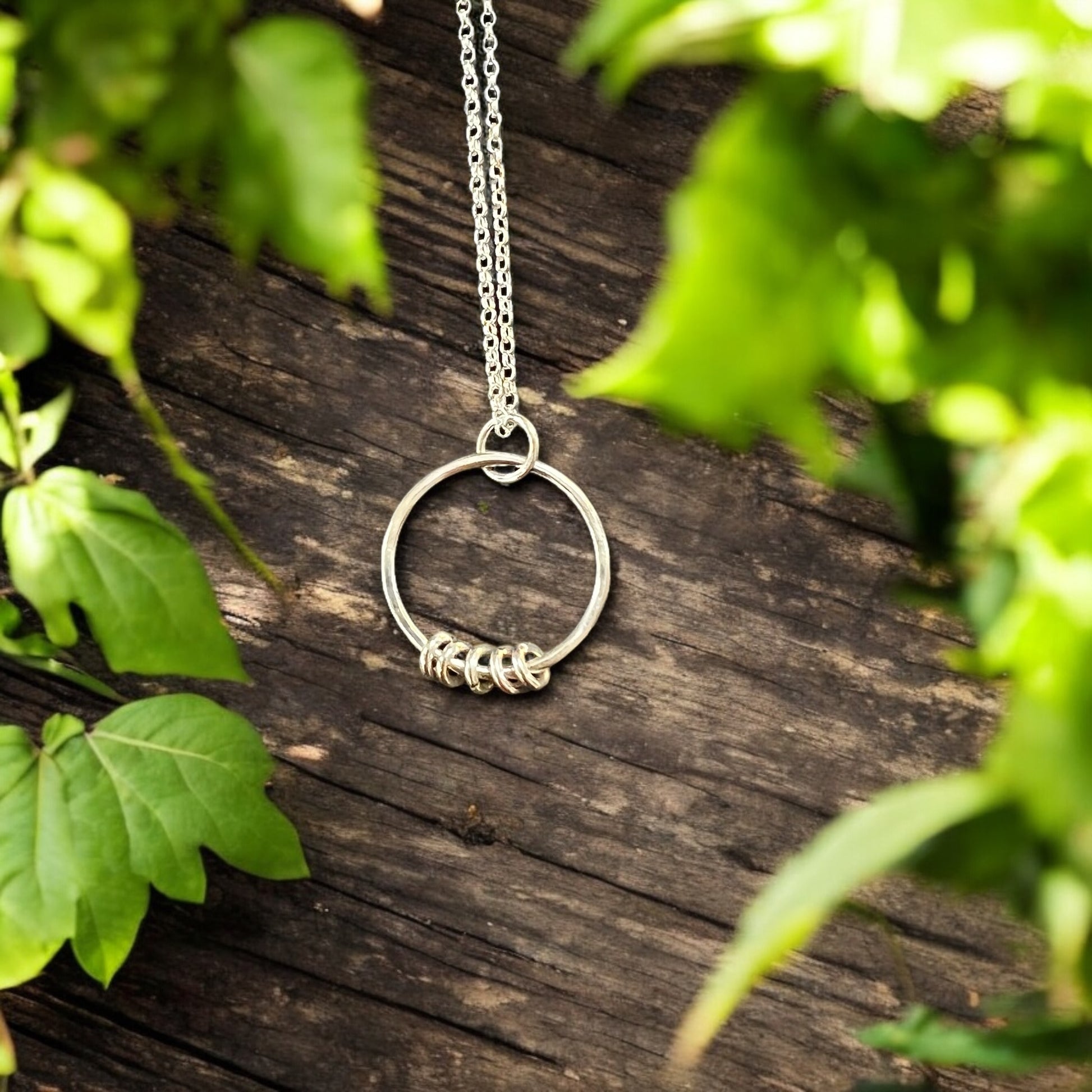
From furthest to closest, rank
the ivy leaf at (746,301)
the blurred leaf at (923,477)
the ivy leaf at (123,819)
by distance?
the ivy leaf at (123,819), the blurred leaf at (923,477), the ivy leaf at (746,301)

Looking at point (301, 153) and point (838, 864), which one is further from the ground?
point (301, 153)

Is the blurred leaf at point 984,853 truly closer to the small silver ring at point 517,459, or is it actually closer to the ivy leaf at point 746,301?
the ivy leaf at point 746,301

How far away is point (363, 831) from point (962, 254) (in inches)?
47.6

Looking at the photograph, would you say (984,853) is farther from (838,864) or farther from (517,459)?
(517,459)

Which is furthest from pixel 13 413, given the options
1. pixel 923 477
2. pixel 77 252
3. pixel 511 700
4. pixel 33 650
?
pixel 923 477

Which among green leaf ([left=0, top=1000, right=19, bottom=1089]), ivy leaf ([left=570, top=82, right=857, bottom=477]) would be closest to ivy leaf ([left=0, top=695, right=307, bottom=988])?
green leaf ([left=0, top=1000, right=19, bottom=1089])

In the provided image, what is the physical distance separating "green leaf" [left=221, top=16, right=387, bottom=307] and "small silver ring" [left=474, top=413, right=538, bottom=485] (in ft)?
3.12

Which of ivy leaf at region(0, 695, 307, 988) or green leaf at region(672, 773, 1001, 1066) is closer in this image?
green leaf at region(672, 773, 1001, 1066)

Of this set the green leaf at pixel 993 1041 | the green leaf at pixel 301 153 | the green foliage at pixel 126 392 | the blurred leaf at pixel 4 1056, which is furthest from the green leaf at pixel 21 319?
the blurred leaf at pixel 4 1056

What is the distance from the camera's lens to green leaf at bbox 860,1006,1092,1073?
64cm

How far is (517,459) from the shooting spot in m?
1.56

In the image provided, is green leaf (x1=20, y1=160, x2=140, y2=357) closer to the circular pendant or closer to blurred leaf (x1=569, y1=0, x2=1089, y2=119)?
blurred leaf (x1=569, y1=0, x2=1089, y2=119)

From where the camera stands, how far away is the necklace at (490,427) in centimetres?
152

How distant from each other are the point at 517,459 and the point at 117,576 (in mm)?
586
